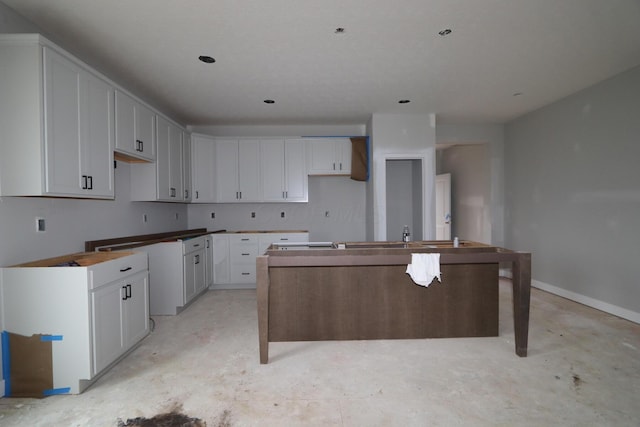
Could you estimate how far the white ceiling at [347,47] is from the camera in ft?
7.13

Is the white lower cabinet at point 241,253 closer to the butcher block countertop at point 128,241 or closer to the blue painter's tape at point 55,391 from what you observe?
the butcher block countertop at point 128,241

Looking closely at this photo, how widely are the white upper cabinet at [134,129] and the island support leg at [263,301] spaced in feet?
5.92

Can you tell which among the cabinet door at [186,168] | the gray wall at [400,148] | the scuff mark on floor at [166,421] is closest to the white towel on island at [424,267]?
the scuff mark on floor at [166,421]

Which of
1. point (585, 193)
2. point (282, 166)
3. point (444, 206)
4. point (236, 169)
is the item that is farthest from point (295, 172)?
point (585, 193)

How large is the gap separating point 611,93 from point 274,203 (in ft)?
15.0

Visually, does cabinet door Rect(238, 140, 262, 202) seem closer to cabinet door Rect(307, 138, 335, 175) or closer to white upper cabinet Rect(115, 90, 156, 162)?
cabinet door Rect(307, 138, 335, 175)

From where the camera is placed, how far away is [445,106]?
168 inches

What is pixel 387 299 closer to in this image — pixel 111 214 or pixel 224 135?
pixel 111 214

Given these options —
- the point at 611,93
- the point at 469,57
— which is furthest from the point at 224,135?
the point at 611,93

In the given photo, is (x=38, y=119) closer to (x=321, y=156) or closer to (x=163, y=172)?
(x=163, y=172)

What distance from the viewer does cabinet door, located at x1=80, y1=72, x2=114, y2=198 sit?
243cm

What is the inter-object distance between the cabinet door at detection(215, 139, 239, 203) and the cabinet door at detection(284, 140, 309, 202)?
2.67 feet

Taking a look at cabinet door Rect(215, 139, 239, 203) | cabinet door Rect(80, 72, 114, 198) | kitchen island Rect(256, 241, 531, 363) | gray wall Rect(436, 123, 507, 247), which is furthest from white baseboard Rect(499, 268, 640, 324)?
cabinet door Rect(80, 72, 114, 198)

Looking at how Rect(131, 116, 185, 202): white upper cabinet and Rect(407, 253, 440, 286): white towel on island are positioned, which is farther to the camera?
Rect(131, 116, 185, 202): white upper cabinet
